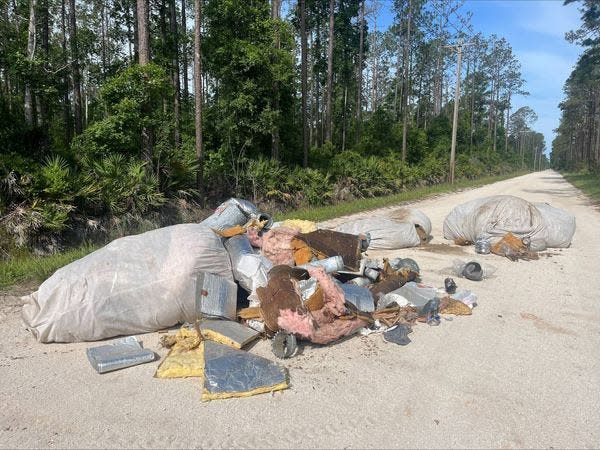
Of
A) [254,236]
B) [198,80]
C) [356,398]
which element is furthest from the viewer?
[198,80]

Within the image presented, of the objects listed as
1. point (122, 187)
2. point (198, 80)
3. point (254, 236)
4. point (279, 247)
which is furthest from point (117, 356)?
point (198, 80)

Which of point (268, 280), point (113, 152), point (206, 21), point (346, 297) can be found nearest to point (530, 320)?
point (346, 297)

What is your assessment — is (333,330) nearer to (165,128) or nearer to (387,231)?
(387,231)

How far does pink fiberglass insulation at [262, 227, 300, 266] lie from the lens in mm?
5328

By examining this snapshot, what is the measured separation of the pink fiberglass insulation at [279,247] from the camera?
210 inches

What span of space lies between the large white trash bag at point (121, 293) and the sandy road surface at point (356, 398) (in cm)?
18

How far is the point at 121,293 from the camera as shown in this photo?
3971mm

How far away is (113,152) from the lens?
10344 mm

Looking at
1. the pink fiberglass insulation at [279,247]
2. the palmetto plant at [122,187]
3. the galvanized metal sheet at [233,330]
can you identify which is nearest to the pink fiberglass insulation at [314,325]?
Result: the galvanized metal sheet at [233,330]

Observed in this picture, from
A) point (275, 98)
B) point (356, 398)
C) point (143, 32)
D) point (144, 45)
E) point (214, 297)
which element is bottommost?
point (356, 398)

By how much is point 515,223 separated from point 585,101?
181 feet

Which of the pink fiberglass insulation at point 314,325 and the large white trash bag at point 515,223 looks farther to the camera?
the large white trash bag at point 515,223

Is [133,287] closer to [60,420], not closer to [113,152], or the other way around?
[60,420]

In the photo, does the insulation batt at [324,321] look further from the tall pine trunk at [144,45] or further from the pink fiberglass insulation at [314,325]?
the tall pine trunk at [144,45]
